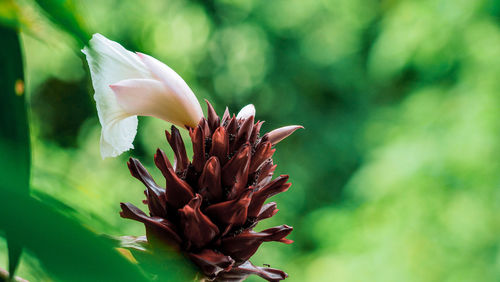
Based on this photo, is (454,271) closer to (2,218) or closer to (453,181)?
(453,181)

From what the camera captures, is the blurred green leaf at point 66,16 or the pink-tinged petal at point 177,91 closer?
the blurred green leaf at point 66,16

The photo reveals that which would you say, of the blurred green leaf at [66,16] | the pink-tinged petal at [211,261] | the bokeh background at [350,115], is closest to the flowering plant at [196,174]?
the pink-tinged petal at [211,261]

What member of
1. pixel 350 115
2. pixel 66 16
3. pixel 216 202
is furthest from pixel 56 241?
pixel 350 115

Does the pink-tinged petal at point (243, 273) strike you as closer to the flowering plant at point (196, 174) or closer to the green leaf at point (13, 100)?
the flowering plant at point (196, 174)

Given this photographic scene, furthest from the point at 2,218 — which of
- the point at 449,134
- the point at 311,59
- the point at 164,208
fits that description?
the point at 311,59

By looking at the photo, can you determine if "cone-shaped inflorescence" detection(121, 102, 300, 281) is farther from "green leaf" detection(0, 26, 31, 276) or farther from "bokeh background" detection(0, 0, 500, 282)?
"bokeh background" detection(0, 0, 500, 282)

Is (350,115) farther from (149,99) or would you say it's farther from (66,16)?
(66,16)

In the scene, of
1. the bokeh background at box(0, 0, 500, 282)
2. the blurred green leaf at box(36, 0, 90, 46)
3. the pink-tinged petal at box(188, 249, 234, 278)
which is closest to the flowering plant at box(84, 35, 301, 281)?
the pink-tinged petal at box(188, 249, 234, 278)

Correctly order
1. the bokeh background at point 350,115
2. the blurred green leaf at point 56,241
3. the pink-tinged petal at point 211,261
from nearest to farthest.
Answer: the blurred green leaf at point 56,241 < the pink-tinged petal at point 211,261 < the bokeh background at point 350,115

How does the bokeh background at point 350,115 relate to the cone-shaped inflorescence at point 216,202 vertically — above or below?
above
